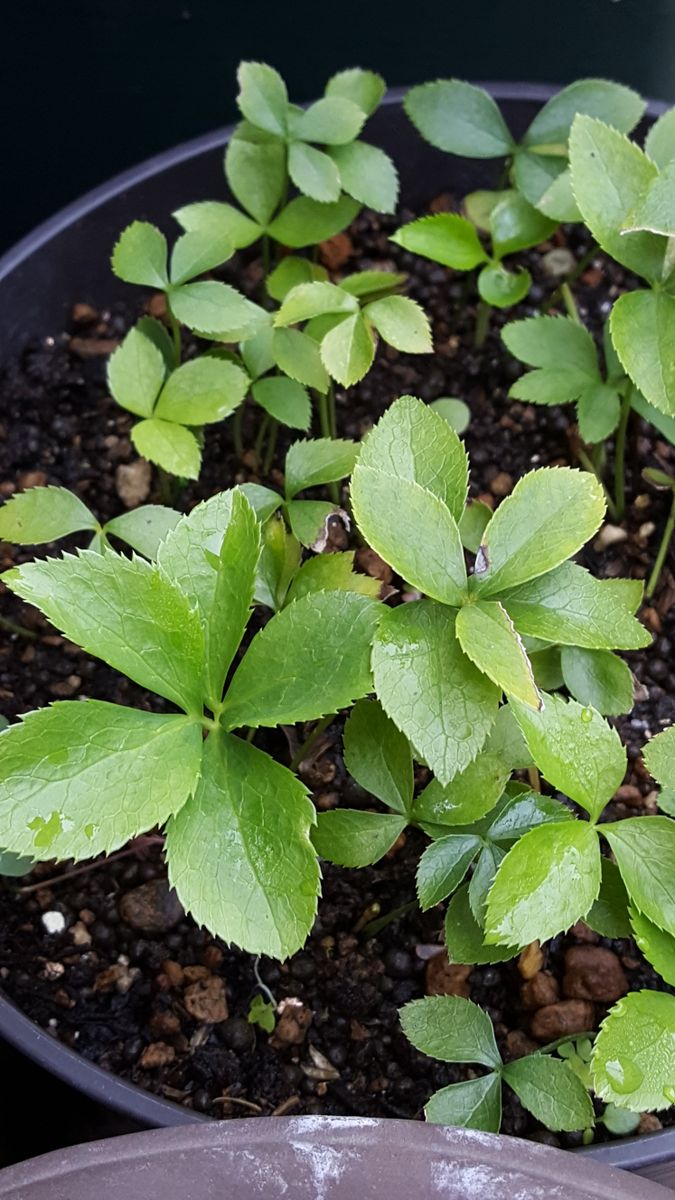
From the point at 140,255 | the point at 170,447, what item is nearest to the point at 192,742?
the point at 170,447

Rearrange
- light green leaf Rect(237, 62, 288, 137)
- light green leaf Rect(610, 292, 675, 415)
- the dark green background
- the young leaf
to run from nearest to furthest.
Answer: the young leaf, light green leaf Rect(610, 292, 675, 415), light green leaf Rect(237, 62, 288, 137), the dark green background

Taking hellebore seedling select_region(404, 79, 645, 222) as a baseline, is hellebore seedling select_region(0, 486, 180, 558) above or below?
below

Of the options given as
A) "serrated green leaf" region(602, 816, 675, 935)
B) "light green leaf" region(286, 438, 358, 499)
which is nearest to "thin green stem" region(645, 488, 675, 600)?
"light green leaf" region(286, 438, 358, 499)

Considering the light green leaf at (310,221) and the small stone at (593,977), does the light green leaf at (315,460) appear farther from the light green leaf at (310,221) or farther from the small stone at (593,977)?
the small stone at (593,977)

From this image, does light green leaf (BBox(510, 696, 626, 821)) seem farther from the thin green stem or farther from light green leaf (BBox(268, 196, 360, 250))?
light green leaf (BBox(268, 196, 360, 250))

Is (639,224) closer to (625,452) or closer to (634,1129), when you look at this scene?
(625,452)

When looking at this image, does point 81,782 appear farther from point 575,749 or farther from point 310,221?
point 310,221

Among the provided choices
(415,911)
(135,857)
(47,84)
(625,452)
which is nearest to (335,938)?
(415,911)
